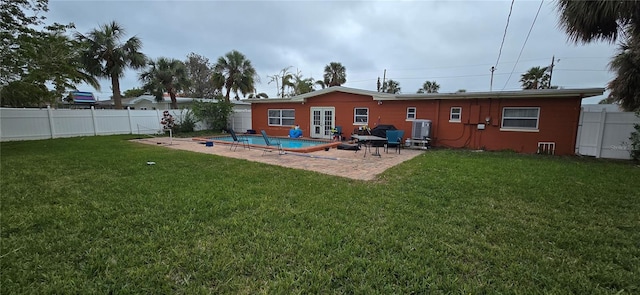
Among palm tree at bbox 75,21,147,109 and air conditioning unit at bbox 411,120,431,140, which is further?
palm tree at bbox 75,21,147,109

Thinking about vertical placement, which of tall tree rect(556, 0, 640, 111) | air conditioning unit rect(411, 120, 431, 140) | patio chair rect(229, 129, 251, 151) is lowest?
patio chair rect(229, 129, 251, 151)

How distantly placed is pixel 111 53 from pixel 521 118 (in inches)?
873

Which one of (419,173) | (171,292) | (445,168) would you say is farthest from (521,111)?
(171,292)

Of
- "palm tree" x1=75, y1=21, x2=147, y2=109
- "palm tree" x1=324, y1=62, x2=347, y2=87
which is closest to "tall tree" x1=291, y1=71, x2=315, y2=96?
"palm tree" x1=324, y1=62, x2=347, y2=87

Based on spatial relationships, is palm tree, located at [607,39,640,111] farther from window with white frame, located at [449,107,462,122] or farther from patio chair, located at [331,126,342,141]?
patio chair, located at [331,126,342,141]

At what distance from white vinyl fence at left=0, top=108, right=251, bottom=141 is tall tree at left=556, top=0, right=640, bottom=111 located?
55.5 feet

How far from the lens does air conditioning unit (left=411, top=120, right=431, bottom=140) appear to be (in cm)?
1134

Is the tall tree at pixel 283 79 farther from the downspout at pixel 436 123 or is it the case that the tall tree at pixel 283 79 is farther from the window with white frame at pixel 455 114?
the window with white frame at pixel 455 114

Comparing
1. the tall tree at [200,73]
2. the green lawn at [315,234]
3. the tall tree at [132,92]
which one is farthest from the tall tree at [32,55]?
the tall tree at [132,92]

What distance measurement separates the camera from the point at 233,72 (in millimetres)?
20344

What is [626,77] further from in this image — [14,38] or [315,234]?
[14,38]

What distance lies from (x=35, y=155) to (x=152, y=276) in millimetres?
9458

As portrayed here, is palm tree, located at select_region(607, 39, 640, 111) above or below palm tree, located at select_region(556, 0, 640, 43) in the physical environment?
below

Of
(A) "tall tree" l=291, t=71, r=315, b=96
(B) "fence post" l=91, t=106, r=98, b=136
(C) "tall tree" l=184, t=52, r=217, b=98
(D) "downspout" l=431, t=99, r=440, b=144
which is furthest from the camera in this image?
(C) "tall tree" l=184, t=52, r=217, b=98
